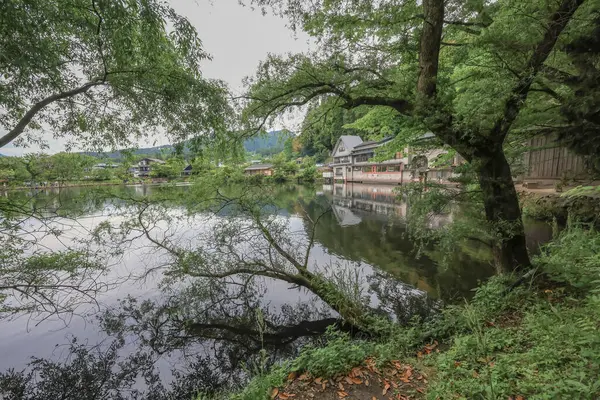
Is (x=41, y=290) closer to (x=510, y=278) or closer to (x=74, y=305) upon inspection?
(x=74, y=305)

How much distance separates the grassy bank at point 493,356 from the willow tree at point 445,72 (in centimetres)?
89

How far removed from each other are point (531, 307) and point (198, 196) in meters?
5.86

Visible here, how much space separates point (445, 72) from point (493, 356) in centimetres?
499

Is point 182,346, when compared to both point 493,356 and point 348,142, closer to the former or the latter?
point 493,356

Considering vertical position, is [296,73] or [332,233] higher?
[296,73]

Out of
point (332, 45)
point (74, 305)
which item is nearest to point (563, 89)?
point (332, 45)

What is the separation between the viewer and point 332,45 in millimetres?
4281

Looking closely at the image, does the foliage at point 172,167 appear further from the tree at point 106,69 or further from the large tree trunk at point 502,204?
the large tree trunk at point 502,204

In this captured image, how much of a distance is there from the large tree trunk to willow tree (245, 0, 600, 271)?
1cm

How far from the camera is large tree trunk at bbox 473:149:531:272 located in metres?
3.75

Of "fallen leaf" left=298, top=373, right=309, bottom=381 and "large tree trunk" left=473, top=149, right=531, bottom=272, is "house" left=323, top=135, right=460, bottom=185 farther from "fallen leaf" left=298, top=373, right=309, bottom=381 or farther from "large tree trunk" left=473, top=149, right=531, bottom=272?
"fallen leaf" left=298, top=373, right=309, bottom=381

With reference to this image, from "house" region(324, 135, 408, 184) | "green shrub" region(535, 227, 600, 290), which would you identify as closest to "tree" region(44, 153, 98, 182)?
"green shrub" region(535, 227, 600, 290)

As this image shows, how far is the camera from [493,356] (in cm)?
227

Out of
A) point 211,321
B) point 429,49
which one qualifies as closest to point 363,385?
point 211,321
